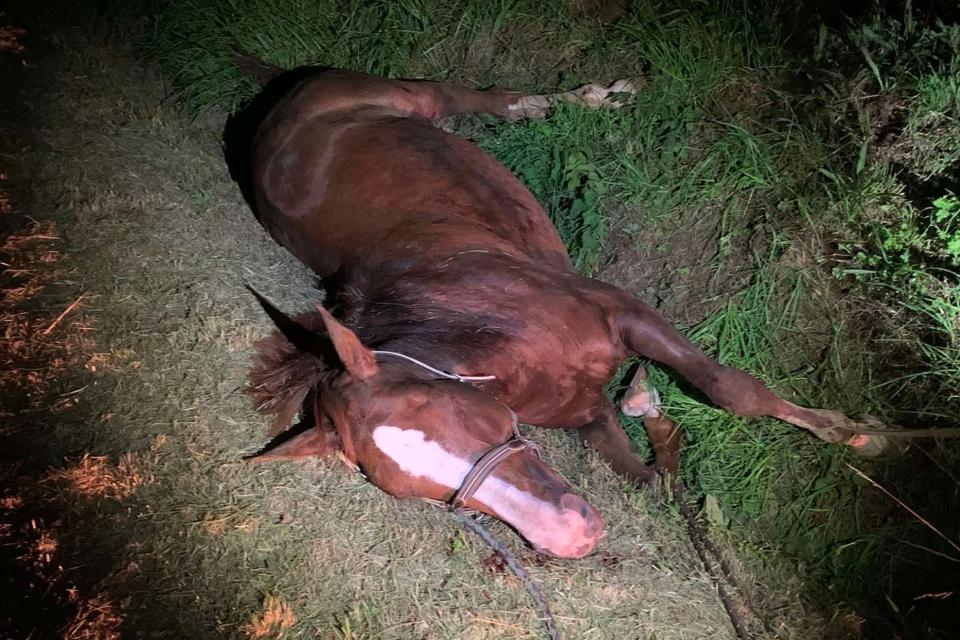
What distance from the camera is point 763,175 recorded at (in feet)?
11.3

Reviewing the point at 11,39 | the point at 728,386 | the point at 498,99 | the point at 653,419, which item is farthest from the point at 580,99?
the point at 11,39

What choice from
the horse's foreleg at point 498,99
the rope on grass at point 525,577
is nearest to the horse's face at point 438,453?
the rope on grass at point 525,577

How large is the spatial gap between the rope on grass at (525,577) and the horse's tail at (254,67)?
312 cm

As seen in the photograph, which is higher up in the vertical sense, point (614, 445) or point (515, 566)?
point (515, 566)

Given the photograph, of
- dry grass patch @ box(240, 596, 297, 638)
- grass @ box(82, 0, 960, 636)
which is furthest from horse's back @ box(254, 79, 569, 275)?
dry grass patch @ box(240, 596, 297, 638)

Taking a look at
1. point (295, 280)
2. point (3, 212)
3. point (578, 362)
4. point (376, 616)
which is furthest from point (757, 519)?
point (3, 212)

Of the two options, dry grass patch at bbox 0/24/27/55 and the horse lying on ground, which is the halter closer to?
the horse lying on ground

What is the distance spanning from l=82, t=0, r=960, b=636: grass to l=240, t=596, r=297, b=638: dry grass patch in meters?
0.21

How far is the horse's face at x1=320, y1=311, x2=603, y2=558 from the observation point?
6.82 ft

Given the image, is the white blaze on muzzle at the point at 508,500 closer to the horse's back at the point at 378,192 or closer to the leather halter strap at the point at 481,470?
the leather halter strap at the point at 481,470

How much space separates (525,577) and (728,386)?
1.16 metres

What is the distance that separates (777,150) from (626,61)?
1125 millimetres

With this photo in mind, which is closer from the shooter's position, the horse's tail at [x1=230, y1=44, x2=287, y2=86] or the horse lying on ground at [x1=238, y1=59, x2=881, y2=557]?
the horse lying on ground at [x1=238, y1=59, x2=881, y2=557]

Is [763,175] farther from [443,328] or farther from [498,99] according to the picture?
[443,328]
